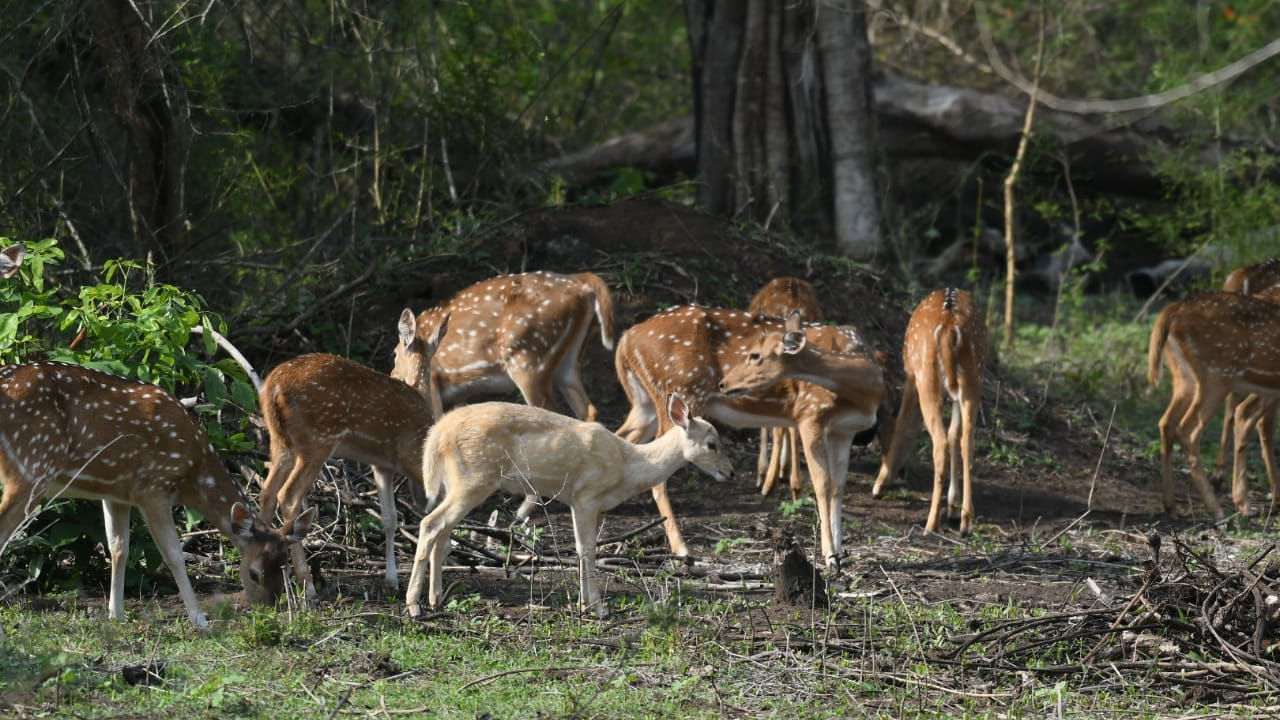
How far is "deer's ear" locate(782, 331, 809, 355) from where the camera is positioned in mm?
10312

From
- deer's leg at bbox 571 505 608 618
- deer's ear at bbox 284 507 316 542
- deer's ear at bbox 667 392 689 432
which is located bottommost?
deer's leg at bbox 571 505 608 618

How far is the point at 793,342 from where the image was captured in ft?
33.9

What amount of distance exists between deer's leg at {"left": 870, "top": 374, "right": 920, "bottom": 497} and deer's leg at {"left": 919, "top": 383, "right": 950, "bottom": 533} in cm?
35

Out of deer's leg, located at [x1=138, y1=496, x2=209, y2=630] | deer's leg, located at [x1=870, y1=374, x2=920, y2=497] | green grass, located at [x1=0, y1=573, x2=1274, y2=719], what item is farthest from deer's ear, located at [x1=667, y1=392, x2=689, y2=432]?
deer's leg, located at [x1=870, y1=374, x2=920, y2=497]

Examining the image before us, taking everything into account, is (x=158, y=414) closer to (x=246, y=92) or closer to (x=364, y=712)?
(x=364, y=712)

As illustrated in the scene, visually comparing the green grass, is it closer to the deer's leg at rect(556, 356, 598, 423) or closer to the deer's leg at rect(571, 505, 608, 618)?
the deer's leg at rect(571, 505, 608, 618)

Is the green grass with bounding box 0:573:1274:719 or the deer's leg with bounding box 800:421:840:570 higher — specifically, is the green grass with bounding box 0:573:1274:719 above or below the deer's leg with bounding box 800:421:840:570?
below

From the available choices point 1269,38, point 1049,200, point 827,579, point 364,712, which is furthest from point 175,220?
point 1269,38

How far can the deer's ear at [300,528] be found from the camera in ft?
25.7

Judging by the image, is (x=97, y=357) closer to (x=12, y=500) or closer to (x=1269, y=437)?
(x=12, y=500)

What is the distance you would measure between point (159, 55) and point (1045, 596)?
7407 mm

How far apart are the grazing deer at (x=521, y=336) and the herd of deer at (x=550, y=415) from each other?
0.02 metres

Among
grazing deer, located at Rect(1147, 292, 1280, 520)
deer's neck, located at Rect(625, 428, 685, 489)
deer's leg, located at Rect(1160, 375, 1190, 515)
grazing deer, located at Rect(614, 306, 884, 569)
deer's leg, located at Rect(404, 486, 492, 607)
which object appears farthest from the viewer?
grazing deer, located at Rect(1147, 292, 1280, 520)

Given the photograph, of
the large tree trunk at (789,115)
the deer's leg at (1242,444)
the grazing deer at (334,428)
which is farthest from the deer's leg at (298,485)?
the large tree trunk at (789,115)
